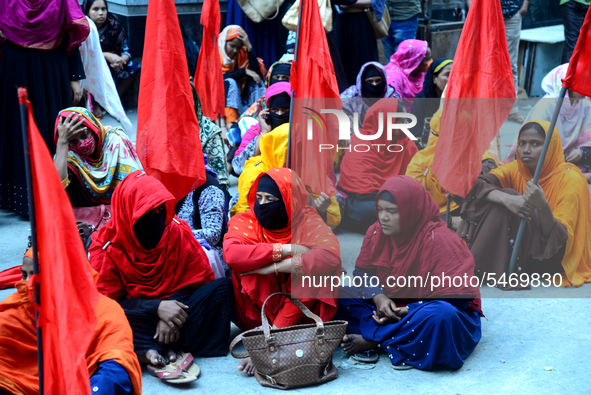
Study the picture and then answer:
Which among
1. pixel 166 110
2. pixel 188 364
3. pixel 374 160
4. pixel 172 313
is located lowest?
pixel 188 364

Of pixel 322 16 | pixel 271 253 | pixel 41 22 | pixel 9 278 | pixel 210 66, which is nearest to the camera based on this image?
pixel 271 253

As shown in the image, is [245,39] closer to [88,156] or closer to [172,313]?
[88,156]

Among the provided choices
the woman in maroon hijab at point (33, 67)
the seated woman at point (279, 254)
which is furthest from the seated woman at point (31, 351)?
the woman in maroon hijab at point (33, 67)

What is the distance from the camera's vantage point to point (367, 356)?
285 centimetres

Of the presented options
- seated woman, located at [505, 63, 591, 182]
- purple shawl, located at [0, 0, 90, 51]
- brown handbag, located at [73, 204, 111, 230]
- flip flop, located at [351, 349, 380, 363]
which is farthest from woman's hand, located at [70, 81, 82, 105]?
seated woman, located at [505, 63, 591, 182]

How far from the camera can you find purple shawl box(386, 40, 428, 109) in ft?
19.5

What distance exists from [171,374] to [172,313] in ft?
0.89

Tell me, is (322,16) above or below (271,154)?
above

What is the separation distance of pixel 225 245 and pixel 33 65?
2.50 meters

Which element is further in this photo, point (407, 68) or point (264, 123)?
point (407, 68)

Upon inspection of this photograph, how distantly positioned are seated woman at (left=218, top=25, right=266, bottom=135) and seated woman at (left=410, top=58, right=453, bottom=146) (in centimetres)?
164

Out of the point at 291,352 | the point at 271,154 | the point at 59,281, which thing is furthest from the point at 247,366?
the point at 271,154

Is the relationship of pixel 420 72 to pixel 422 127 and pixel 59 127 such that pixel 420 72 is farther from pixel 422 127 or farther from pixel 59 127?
pixel 59 127

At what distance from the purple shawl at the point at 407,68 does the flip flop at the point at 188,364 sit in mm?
3790
